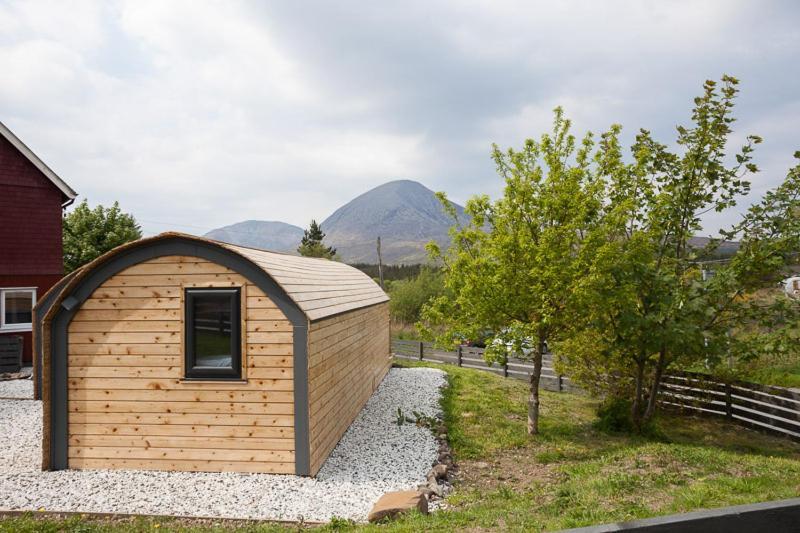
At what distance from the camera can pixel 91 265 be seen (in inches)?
315

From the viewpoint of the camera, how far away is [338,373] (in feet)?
31.0

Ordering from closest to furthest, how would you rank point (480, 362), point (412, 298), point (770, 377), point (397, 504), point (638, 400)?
1. point (397, 504)
2. point (638, 400)
3. point (770, 377)
4. point (480, 362)
5. point (412, 298)

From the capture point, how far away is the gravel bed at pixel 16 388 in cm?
1278

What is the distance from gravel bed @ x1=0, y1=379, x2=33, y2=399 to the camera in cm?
1278

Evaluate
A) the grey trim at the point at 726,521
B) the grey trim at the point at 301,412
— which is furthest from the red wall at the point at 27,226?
the grey trim at the point at 726,521

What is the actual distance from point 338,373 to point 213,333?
2.56 metres

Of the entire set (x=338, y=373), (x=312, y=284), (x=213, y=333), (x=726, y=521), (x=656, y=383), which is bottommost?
(x=656, y=383)

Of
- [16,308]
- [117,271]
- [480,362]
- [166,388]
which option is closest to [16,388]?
[16,308]

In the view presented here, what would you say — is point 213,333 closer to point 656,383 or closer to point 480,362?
point 656,383

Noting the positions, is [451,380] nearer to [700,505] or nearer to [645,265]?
[645,265]

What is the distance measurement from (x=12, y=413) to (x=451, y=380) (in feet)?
37.8

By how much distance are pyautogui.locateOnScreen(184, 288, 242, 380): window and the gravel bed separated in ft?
26.0

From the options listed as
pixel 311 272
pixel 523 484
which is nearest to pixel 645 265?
pixel 523 484

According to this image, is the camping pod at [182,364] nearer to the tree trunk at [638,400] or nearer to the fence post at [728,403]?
the tree trunk at [638,400]
